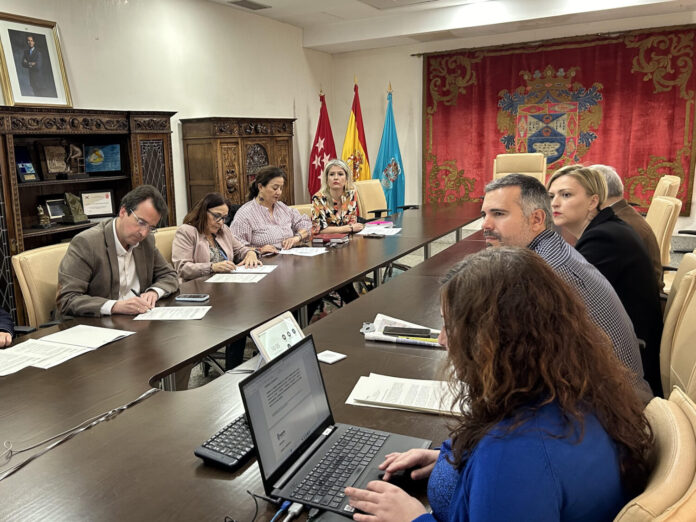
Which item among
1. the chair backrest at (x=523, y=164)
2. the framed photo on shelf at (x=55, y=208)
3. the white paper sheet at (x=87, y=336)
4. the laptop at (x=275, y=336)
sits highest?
the chair backrest at (x=523, y=164)

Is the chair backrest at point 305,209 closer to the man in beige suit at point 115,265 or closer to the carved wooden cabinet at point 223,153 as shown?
the carved wooden cabinet at point 223,153

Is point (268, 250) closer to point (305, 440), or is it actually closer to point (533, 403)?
point (305, 440)

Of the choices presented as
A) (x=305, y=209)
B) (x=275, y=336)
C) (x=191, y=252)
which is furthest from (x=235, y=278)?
(x=305, y=209)

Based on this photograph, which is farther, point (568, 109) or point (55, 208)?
point (568, 109)

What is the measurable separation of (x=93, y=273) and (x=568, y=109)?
20.0 ft

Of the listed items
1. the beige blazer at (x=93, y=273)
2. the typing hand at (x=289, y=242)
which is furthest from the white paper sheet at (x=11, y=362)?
the typing hand at (x=289, y=242)

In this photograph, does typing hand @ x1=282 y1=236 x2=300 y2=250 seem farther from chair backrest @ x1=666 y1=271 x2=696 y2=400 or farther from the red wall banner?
the red wall banner

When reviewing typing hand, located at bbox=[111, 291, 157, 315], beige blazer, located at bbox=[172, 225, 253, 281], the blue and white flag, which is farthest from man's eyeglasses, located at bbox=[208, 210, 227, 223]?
the blue and white flag

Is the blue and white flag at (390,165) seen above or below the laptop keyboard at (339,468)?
above

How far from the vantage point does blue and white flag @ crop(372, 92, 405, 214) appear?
7.60m

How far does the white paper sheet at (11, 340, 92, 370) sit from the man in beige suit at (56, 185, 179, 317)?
0.32 m

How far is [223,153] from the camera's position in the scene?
554 cm

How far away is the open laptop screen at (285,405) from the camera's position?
1.06 meters

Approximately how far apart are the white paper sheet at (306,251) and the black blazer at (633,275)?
1.79 meters
